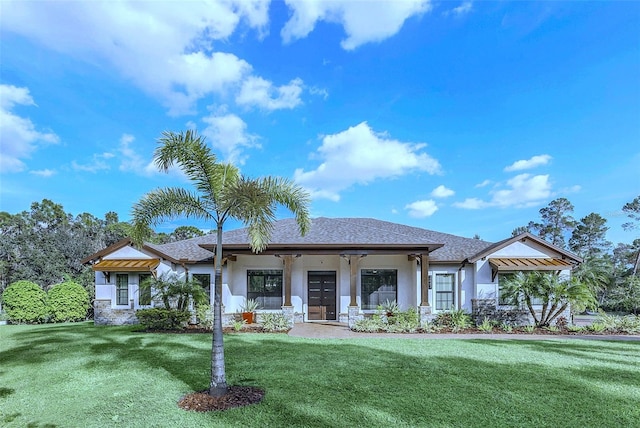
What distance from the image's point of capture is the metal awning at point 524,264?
1452cm

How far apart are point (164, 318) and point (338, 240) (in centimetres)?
738

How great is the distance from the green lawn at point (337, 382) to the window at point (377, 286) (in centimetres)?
542

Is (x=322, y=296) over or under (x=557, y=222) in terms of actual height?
under

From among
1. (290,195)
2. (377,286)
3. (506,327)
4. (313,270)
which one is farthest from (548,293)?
(290,195)

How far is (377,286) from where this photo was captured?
655 inches

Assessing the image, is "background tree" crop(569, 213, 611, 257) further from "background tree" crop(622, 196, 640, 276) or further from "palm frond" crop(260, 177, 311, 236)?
"palm frond" crop(260, 177, 311, 236)

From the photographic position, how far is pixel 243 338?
38.2ft

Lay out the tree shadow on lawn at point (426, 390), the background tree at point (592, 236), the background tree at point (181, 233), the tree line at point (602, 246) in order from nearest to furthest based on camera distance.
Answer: the tree shadow on lawn at point (426, 390) → the tree line at point (602, 246) → the background tree at point (592, 236) → the background tree at point (181, 233)

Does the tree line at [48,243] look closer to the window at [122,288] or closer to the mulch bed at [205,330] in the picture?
the window at [122,288]

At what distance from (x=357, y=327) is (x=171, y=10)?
1255cm

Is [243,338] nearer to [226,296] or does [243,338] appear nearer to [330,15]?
[226,296]

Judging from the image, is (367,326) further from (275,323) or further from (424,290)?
(275,323)

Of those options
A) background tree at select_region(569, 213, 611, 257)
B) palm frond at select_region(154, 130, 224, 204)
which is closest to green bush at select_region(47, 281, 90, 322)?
palm frond at select_region(154, 130, 224, 204)

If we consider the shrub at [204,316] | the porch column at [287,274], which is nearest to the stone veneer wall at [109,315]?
the shrub at [204,316]
